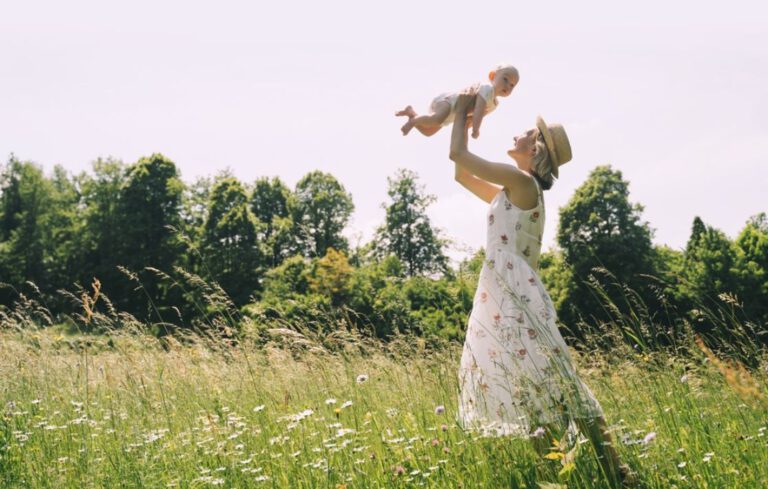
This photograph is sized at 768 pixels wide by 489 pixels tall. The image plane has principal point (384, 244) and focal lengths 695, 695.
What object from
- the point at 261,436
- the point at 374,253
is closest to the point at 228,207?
the point at 374,253

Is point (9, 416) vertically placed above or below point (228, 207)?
below

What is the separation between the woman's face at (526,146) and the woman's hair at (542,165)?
1.5 inches

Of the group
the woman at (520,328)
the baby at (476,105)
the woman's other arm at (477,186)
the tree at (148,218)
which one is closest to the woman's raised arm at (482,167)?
the woman at (520,328)

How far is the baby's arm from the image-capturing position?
4.01 meters

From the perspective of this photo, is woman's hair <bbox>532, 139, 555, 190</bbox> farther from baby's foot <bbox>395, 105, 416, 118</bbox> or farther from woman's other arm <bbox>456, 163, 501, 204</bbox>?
baby's foot <bbox>395, 105, 416, 118</bbox>

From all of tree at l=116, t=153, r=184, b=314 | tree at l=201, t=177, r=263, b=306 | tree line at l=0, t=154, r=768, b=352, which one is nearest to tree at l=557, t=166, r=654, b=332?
tree line at l=0, t=154, r=768, b=352

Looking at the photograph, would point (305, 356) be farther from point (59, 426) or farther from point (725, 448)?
point (725, 448)

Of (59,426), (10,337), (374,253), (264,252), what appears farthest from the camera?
(374,253)

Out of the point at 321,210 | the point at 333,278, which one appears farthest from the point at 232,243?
the point at 333,278

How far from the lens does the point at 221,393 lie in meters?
5.33

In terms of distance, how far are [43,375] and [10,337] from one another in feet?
3.45

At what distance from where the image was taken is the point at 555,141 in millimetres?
3977

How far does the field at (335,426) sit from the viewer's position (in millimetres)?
3195

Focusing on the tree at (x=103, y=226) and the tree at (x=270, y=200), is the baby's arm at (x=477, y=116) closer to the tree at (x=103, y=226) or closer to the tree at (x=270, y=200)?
the tree at (x=103, y=226)
